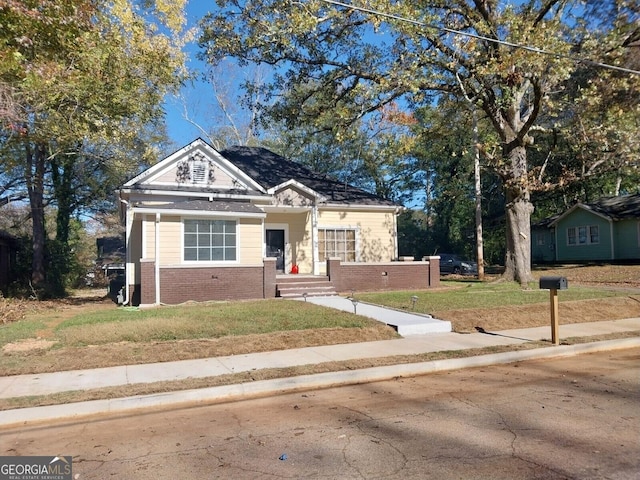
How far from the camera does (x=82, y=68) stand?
12.0 m

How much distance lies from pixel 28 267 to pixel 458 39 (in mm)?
23986

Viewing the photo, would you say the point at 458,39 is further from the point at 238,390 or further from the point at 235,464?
the point at 235,464

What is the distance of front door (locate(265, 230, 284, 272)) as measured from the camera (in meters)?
20.3

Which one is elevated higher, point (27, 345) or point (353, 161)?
point (353, 161)

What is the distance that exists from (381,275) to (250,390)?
503 inches

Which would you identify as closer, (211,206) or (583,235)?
(211,206)

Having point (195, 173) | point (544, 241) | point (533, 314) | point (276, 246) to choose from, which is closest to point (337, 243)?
point (276, 246)

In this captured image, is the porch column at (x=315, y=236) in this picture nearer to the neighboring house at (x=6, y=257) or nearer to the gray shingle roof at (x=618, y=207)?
the neighboring house at (x=6, y=257)

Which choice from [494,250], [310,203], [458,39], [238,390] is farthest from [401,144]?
[494,250]

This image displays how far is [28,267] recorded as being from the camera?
84.6 feet

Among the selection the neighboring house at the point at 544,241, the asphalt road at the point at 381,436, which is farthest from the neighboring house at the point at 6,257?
the neighboring house at the point at 544,241

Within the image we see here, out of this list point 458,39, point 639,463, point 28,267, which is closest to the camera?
point 639,463

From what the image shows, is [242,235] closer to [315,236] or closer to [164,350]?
[315,236]

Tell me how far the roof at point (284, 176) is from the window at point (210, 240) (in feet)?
13.1
